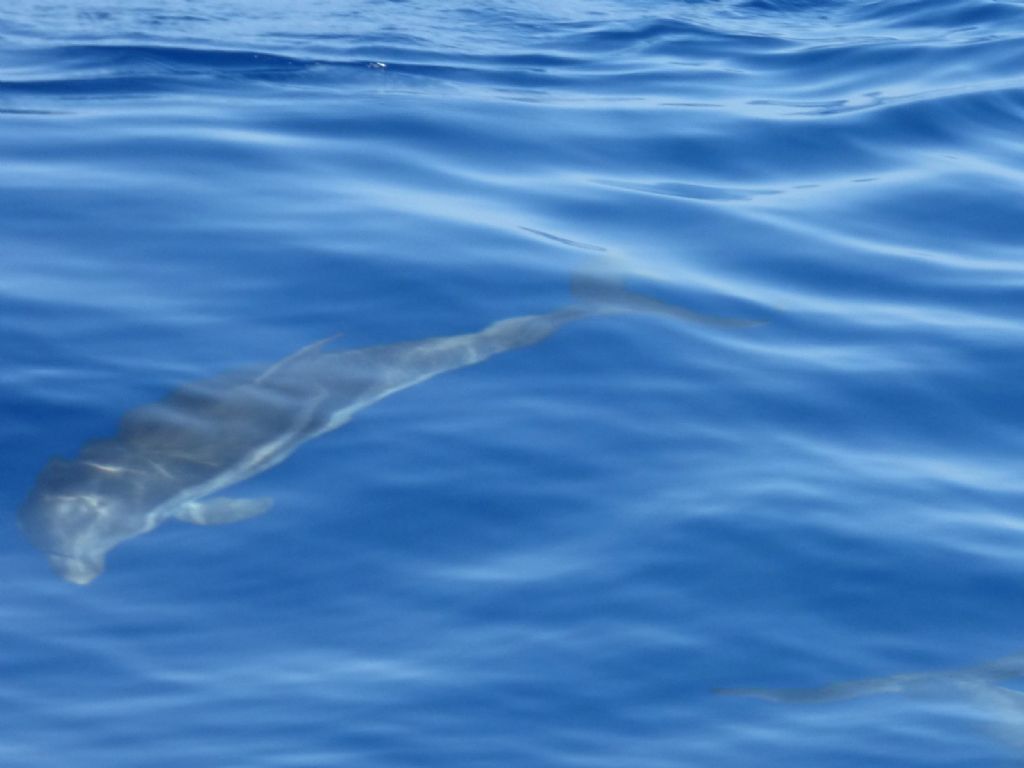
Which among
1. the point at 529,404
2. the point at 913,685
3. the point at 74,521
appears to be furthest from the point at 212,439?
the point at 913,685

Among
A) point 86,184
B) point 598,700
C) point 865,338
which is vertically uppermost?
point 86,184

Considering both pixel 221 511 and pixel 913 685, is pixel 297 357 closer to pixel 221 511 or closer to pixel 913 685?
pixel 221 511

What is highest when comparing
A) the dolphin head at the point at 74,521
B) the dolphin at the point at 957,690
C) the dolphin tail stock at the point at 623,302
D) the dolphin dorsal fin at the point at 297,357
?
the dolphin tail stock at the point at 623,302

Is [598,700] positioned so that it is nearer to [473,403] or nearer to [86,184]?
[473,403]

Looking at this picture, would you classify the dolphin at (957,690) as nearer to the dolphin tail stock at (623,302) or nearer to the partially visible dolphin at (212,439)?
the partially visible dolphin at (212,439)

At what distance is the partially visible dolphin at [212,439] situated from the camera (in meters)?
7.51

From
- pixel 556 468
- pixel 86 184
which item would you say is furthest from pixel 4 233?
pixel 556 468

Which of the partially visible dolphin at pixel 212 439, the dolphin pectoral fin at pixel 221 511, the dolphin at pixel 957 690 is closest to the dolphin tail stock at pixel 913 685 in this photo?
the dolphin at pixel 957 690

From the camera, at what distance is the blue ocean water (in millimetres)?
6145

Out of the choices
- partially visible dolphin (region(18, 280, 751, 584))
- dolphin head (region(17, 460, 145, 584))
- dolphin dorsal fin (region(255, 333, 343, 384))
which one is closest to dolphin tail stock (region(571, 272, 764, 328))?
partially visible dolphin (region(18, 280, 751, 584))

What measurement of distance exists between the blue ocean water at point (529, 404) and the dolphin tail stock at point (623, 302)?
12 cm

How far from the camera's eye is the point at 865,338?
31.3 ft

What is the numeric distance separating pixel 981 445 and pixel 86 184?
6690 millimetres

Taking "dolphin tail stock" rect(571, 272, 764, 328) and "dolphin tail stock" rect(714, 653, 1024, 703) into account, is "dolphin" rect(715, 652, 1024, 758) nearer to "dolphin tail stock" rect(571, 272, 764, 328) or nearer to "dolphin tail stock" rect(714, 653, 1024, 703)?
"dolphin tail stock" rect(714, 653, 1024, 703)
